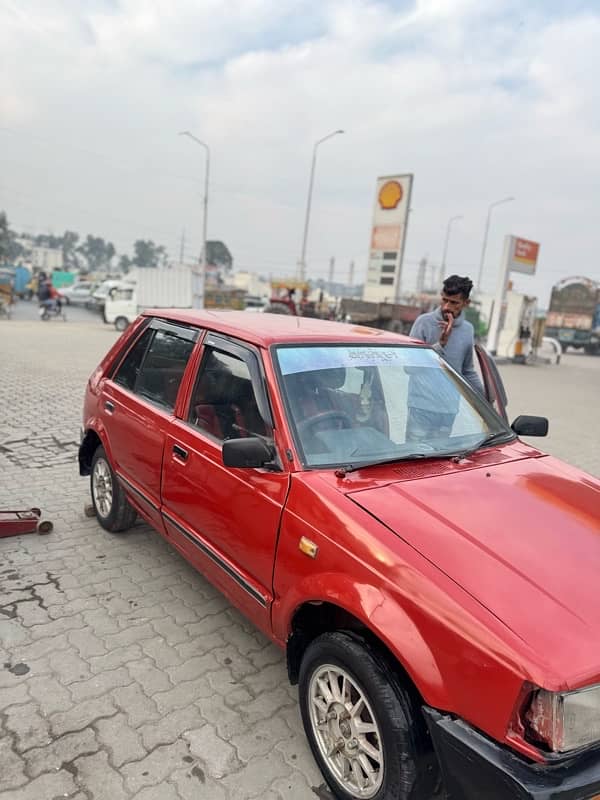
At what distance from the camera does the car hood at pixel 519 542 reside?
1583 mm

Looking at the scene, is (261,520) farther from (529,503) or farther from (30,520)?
(30,520)

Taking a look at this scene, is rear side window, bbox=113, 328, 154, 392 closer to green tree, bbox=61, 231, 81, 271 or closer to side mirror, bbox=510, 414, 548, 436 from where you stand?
side mirror, bbox=510, 414, 548, 436

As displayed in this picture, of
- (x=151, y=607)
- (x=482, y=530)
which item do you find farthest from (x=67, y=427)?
(x=482, y=530)

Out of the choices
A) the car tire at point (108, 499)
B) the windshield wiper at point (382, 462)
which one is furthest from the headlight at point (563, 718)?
the car tire at point (108, 499)

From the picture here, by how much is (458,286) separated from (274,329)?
6.06ft

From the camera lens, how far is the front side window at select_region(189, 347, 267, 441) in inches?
105

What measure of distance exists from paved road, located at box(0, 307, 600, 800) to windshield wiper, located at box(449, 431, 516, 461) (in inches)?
54.8

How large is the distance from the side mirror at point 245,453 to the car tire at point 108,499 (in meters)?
1.79

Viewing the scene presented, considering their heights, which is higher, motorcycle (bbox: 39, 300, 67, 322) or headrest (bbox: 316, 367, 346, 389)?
headrest (bbox: 316, 367, 346, 389)

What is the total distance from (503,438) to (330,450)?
107 centimetres

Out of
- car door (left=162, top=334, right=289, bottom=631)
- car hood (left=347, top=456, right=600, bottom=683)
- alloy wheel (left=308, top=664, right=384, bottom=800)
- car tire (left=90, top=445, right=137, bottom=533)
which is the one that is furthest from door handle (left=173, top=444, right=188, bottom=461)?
alloy wheel (left=308, top=664, right=384, bottom=800)

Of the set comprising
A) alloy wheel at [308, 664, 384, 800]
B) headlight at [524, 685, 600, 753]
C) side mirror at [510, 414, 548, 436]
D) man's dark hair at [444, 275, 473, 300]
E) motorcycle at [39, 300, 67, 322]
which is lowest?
motorcycle at [39, 300, 67, 322]

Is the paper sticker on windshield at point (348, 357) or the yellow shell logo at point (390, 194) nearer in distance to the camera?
the paper sticker on windshield at point (348, 357)

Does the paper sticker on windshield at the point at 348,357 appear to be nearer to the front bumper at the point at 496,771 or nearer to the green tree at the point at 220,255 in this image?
the front bumper at the point at 496,771
